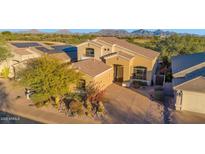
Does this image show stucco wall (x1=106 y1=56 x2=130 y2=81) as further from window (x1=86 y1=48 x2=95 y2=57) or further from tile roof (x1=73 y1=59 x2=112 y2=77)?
window (x1=86 y1=48 x2=95 y2=57)

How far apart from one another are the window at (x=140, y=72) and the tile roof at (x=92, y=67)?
3.22 meters

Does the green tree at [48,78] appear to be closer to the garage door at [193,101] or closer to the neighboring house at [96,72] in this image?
the neighboring house at [96,72]

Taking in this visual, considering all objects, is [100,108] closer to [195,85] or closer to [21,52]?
[195,85]

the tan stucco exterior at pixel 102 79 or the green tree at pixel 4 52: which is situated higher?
the green tree at pixel 4 52

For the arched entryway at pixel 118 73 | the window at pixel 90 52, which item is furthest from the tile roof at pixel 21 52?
the arched entryway at pixel 118 73

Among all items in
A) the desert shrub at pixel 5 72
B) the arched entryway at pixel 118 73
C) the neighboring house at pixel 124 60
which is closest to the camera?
the neighboring house at pixel 124 60

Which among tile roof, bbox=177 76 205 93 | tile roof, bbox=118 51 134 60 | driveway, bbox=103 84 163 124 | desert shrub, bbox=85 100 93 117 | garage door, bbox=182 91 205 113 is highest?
tile roof, bbox=118 51 134 60

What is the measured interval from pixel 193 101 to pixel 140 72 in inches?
384

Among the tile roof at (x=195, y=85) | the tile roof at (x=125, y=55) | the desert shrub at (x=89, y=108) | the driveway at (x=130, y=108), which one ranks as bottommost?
the driveway at (x=130, y=108)

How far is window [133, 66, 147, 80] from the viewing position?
92.8ft

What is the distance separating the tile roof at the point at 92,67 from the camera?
24281 mm

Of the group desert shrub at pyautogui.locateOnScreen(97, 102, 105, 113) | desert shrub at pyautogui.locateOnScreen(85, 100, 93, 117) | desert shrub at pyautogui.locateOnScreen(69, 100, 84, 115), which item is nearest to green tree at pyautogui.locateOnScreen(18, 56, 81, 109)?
desert shrub at pyautogui.locateOnScreen(69, 100, 84, 115)

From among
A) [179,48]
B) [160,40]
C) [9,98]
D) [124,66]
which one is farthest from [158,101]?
[160,40]

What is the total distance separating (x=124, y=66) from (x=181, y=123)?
38.4ft
